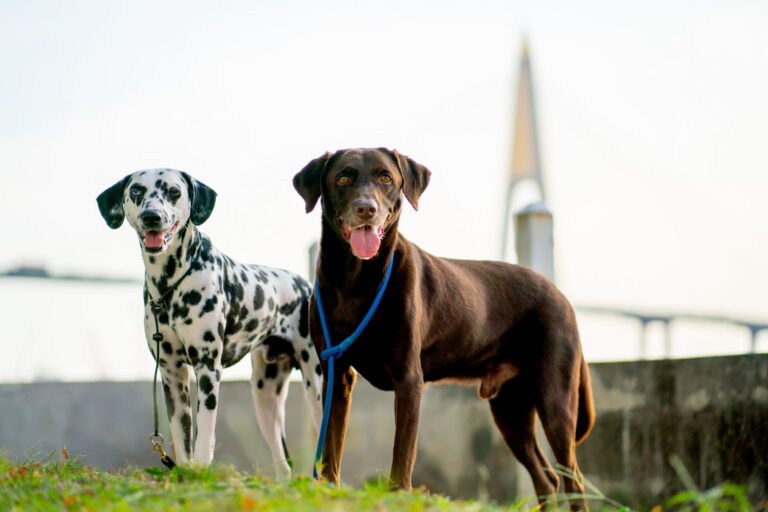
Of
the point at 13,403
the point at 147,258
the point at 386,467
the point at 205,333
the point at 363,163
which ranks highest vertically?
the point at 363,163

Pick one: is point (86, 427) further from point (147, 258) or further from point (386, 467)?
point (147, 258)

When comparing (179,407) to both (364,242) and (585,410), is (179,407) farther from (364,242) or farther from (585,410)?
(585,410)

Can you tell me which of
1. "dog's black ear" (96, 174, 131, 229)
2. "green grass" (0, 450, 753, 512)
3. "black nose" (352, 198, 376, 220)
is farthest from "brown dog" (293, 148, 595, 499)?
"dog's black ear" (96, 174, 131, 229)

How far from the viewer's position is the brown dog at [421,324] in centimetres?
490

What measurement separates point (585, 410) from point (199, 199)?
2819 millimetres

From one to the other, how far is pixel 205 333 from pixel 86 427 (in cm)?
315

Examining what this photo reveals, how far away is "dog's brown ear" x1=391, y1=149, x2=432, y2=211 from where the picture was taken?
515 cm

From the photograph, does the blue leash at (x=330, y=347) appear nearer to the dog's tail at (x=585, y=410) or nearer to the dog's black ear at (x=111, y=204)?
the dog's black ear at (x=111, y=204)

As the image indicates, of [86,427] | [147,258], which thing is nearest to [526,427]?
[147,258]

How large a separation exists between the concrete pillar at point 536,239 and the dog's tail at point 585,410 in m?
1.90

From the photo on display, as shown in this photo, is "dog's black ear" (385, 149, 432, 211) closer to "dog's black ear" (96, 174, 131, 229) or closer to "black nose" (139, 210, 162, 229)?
"black nose" (139, 210, 162, 229)

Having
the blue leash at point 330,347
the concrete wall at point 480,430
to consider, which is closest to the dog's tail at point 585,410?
the concrete wall at point 480,430

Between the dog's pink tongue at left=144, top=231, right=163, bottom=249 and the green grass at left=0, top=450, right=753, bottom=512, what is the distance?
1205mm

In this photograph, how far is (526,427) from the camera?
6.25 metres
